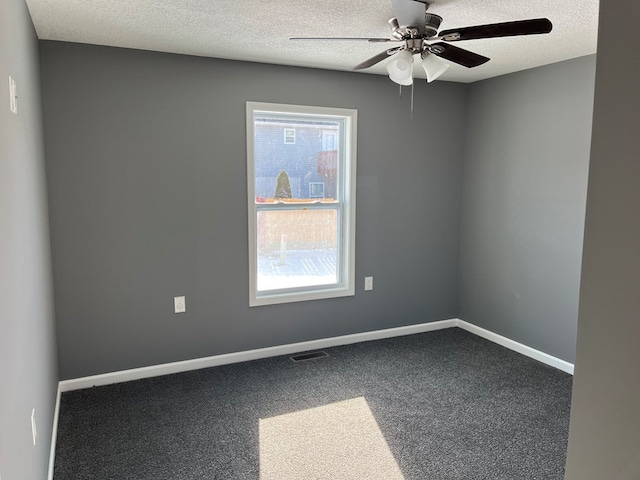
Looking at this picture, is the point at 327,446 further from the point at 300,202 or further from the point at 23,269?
the point at 300,202

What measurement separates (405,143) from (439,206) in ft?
2.28

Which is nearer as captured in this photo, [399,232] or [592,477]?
[592,477]

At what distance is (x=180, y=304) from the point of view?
3.42 m

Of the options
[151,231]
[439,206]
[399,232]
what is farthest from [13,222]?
[439,206]

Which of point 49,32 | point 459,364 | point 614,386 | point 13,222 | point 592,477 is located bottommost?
point 459,364

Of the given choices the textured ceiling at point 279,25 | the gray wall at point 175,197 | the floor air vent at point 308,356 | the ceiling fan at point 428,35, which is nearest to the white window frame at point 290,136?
the gray wall at point 175,197

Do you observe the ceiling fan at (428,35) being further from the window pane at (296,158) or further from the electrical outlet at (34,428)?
the electrical outlet at (34,428)

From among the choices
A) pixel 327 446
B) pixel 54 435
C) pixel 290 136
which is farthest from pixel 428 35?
pixel 54 435

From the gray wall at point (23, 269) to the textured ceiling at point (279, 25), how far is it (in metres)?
0.35

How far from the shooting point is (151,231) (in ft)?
10.8

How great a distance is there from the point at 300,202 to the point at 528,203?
74.0 inches

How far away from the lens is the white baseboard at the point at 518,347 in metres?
3.53

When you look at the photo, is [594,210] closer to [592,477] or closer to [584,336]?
[584,336]

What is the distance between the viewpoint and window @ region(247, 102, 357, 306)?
3.63 metres
